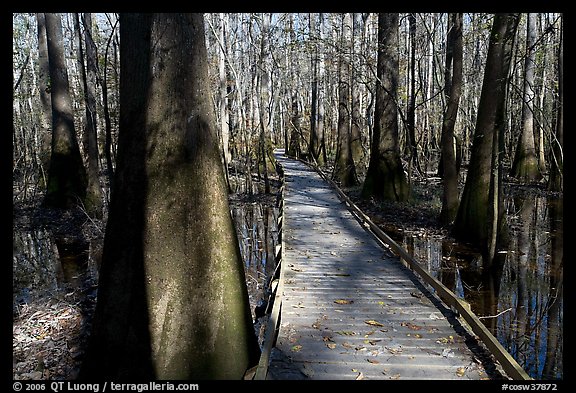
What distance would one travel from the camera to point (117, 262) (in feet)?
14.8

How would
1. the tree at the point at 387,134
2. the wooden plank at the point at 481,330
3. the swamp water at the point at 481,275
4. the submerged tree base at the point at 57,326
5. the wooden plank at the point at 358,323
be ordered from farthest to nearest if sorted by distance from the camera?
the tree at the point at 387,134 → the swamp water at the point at 481,275 → the submerged tree base at the point at 57,326 → the wooden plank at the point at 358,323 → the wooden plank at the point at 481,330

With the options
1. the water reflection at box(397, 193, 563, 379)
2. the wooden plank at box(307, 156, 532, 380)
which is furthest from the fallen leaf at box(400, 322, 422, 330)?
the water reflection at box(397, 193, 563, 379)

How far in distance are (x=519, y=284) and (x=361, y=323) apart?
445 centimetres

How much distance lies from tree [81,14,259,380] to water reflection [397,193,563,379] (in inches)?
163

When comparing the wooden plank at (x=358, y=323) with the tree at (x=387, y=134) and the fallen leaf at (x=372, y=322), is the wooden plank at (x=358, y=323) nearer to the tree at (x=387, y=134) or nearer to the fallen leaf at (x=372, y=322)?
the fallen leaf at (x=372, y=322)

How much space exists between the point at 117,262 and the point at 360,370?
112 inches

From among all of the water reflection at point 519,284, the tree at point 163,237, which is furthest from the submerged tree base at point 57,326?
the water reflection at point 519,284

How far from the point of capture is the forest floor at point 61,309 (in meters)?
5.57

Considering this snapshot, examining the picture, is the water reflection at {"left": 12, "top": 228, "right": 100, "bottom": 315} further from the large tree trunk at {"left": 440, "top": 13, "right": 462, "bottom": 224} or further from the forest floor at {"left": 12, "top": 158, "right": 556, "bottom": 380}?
the large tree trunk at {"left": 440, "top": 13, "right": 462, "bottom": 224}

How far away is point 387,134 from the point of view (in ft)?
52.5

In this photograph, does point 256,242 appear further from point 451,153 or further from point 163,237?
point 163,237

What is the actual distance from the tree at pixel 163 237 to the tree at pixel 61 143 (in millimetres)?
10805
